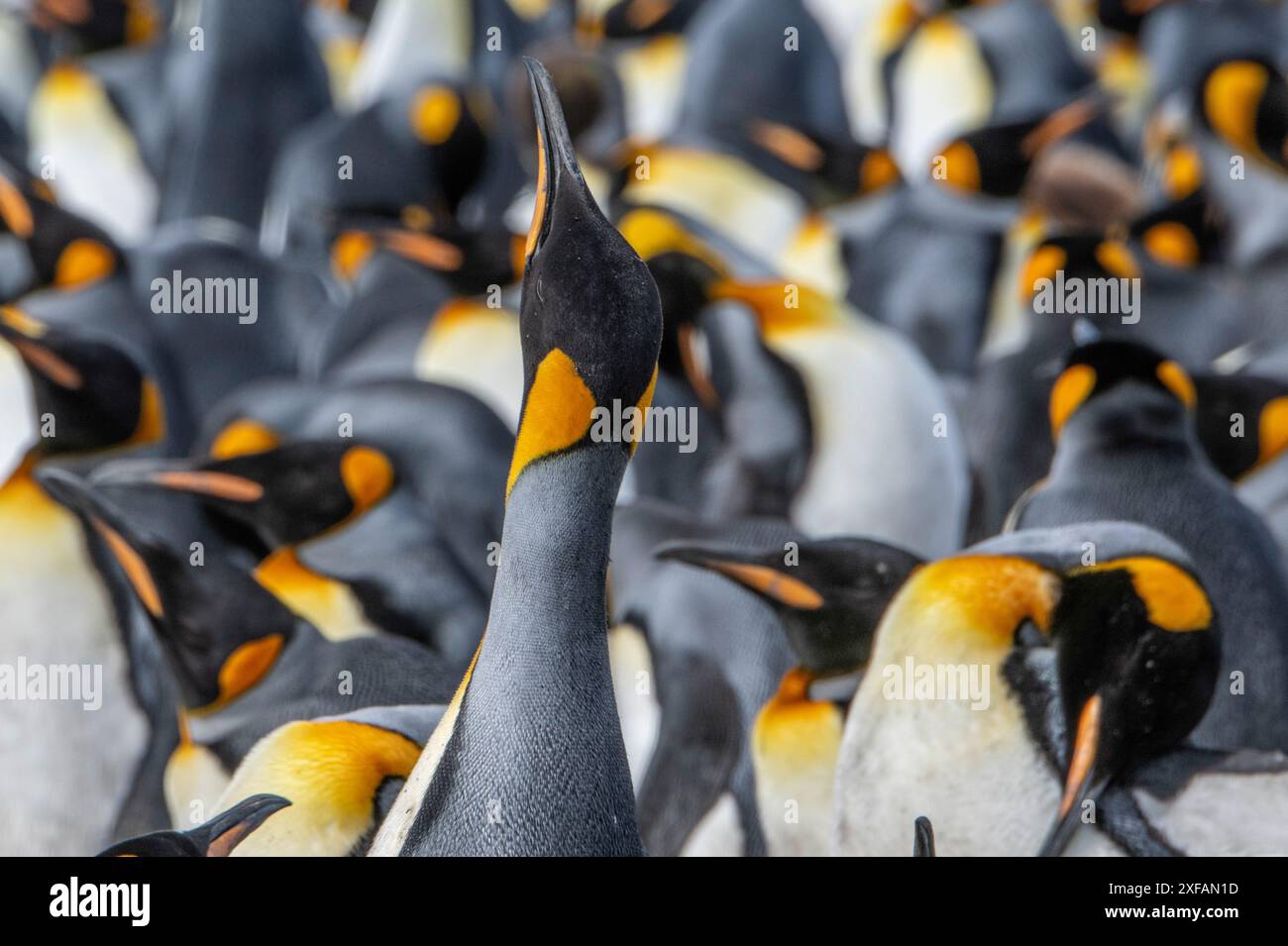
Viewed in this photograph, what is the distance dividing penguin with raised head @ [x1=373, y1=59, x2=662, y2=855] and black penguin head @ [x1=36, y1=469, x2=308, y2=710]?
49cm

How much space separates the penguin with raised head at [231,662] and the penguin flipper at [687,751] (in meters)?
0.29

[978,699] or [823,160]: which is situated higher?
[823,160]

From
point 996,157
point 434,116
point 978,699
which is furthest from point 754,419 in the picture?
point 434,116

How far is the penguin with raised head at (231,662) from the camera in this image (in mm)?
1571

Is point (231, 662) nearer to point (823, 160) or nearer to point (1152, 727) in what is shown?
point (1152, 727)

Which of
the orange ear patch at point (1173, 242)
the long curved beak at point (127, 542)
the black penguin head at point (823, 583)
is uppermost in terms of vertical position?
the orange ear patch at point (1173, 242)

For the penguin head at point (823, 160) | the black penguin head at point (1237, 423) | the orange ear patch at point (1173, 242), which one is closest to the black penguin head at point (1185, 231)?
the orange ear patch at point (1173, 242)

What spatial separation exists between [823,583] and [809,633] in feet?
0.17

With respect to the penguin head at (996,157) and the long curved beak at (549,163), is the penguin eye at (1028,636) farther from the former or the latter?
the penguin head at (996,157)

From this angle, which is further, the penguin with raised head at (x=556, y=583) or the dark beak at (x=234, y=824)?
the dark beak at (x=234, y=824)

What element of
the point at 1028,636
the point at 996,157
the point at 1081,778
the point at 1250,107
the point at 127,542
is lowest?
the point at 1081,778

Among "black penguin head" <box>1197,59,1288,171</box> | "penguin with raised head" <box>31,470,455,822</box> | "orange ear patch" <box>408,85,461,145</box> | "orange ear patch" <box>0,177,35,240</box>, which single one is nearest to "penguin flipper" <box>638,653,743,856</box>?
"penguin with raised head" <box>31,470,455,822</box>

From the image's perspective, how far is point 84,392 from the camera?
2.17m

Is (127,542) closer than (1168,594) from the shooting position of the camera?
No
